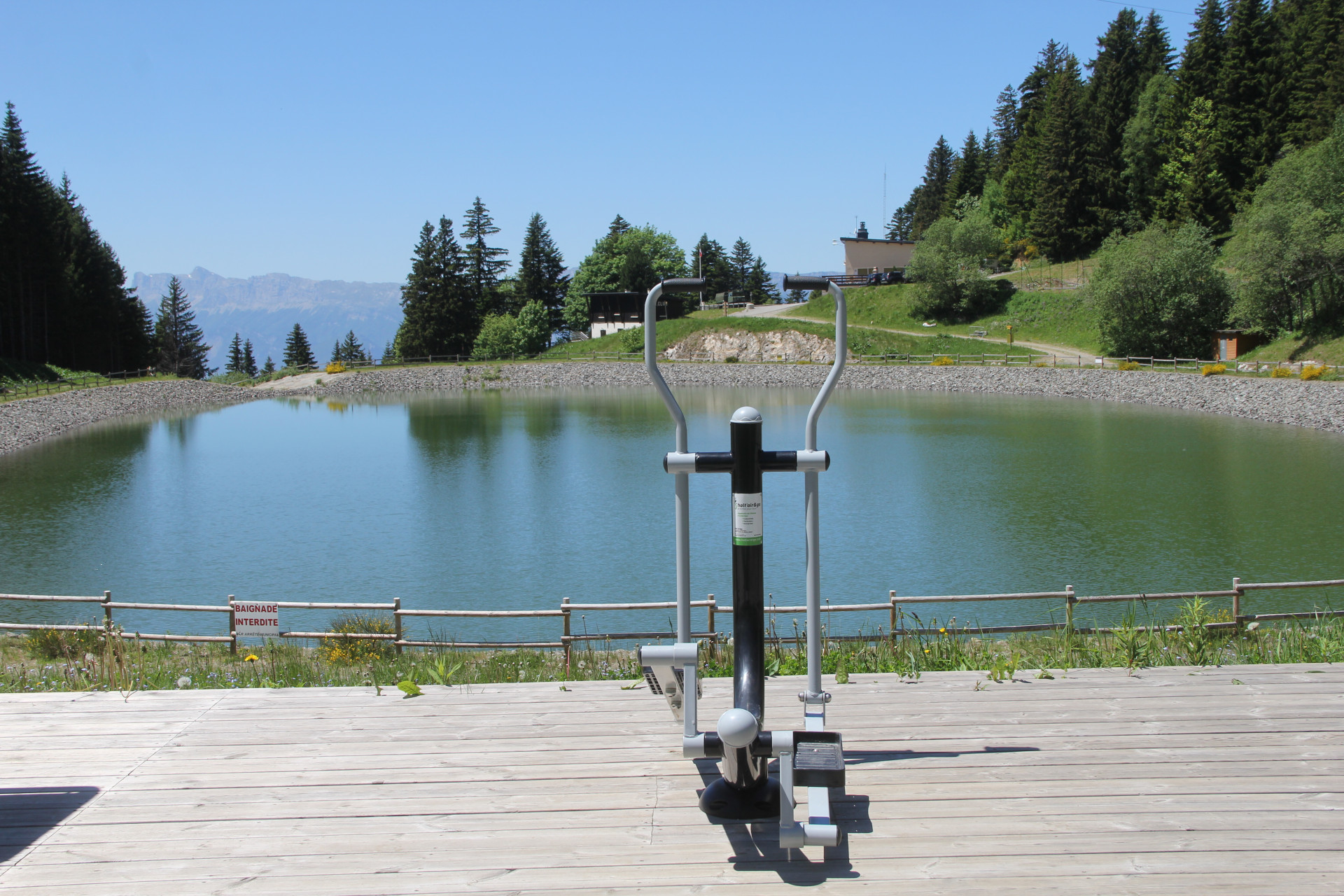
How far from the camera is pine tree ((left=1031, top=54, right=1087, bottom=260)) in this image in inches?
2857

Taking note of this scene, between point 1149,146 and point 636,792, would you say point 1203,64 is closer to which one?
point 1149,146

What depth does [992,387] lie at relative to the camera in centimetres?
5544

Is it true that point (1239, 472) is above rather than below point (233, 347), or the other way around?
below

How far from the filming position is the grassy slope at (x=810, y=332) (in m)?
63.8

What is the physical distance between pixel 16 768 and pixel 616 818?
120 inches

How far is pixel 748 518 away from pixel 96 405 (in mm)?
59078

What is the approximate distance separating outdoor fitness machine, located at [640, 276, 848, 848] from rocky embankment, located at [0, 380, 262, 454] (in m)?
43.6

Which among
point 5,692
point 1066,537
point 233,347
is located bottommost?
point 1066,537

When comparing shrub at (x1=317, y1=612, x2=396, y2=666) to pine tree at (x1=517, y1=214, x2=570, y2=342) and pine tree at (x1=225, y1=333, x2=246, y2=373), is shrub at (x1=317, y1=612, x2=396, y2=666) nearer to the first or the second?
pine tree at (x1=517, y1=214, x2=570, y2=342)

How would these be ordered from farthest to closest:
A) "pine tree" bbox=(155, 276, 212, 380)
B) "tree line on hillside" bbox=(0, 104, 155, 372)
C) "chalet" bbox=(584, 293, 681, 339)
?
"pine tree" bbox=(155, 276, 212, 380), "chalet" bbox=(584, 293, 681, 339), "tree line on hillside" bbox=(0, 104, 155, 372)

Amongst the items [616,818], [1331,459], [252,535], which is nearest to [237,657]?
A: [616,818]

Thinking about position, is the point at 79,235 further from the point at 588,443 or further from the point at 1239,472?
the point at 1239,472

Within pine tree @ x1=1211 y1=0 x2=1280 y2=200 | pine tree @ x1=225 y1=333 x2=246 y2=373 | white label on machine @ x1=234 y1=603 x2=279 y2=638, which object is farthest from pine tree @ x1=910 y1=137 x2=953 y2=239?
white label on machine @ x1=234 y1=603 x2=279 y2=638

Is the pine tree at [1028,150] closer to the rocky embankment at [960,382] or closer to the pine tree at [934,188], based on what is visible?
the pine tree at [934,188]
